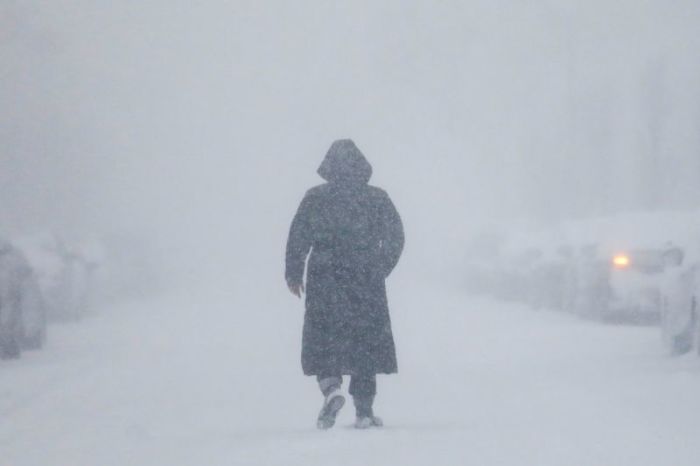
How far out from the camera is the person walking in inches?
290

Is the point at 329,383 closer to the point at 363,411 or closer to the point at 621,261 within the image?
the point at 363,411

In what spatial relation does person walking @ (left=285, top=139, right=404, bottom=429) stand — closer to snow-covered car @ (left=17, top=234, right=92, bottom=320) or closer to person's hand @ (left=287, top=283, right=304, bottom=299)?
person's hand @ (left=287, top=283, right=304, bottom=299)

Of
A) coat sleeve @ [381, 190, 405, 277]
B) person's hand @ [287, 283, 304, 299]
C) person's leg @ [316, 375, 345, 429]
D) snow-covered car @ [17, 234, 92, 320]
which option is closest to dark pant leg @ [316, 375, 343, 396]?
person's leg @ [316, 375, 345, 429]

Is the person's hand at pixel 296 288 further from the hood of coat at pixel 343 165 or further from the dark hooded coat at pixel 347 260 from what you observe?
the hood of coat at pixel 343 165

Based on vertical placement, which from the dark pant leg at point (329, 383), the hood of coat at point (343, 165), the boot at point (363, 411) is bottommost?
the boot at point (363, 411)

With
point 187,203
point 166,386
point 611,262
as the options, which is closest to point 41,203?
point 611,262

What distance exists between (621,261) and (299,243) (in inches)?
421

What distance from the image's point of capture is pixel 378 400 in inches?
401

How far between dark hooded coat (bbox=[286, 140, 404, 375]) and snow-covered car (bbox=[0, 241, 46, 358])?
783cm

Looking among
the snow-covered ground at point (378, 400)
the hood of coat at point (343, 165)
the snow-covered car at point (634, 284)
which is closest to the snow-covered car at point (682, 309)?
the snow-covered ground at point (378, 400)

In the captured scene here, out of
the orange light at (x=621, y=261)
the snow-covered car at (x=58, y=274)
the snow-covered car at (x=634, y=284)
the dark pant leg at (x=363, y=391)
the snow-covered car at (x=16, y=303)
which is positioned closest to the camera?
the dark pant leg at (x=363, y=391)

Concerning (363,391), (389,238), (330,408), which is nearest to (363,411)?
(363,391)

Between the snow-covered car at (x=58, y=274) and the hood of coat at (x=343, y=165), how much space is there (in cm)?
1223

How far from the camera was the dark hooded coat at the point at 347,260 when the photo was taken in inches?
291
